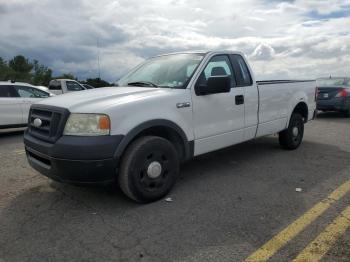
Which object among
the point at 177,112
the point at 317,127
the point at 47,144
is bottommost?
the point at 317,127

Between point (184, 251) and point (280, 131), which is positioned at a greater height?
point (280, 131)

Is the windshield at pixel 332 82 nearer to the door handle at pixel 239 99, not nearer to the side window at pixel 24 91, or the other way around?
the door handle at pixel 239 99

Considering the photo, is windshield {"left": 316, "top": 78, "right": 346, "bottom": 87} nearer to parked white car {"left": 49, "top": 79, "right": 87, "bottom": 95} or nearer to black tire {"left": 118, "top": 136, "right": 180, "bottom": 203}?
black tire {"left": 118, "top": 136, "right": 180, "bottom": 203}

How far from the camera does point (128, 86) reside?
5035mm

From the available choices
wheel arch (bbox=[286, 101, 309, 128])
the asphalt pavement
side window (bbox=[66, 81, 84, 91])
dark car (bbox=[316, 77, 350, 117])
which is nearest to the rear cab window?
the asphalt pavement

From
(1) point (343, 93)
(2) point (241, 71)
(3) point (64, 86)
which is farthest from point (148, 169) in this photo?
(3) point (64, 86)

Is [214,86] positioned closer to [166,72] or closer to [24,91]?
[166,72]

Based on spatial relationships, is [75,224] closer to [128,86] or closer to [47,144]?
[47,144]

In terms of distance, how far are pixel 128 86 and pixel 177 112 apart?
101cm

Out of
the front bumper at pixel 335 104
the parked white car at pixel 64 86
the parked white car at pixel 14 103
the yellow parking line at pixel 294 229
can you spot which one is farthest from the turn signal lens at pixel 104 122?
the parked white car at pixel 64 86

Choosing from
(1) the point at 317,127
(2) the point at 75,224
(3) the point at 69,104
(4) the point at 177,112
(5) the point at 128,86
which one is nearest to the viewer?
(2) the point at 75,224

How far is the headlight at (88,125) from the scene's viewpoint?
3.71 m

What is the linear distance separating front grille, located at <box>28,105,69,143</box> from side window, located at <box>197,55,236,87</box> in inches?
72.2

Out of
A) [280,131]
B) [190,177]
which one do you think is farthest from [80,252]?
[280,131]
